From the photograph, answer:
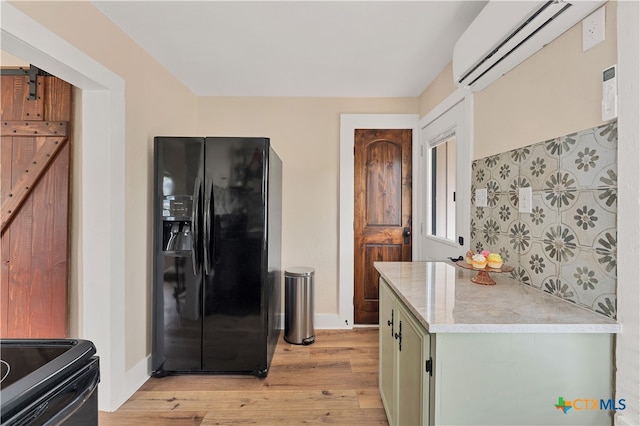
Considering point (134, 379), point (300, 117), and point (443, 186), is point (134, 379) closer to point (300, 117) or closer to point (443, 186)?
point (300, 117)

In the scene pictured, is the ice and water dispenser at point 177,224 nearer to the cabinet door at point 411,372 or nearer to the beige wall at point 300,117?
the beige wall at point 300,117

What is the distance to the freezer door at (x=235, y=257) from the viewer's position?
7.02ft

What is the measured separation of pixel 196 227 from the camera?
207 cm

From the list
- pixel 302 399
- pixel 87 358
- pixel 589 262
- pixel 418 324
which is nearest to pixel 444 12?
pixel 589 262

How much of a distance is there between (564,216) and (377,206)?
193 cm

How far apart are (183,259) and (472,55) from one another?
2.32m

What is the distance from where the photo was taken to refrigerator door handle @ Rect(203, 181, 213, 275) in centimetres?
209

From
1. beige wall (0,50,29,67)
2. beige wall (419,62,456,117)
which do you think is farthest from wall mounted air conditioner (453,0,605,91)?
beige wall (0,50,29,67)

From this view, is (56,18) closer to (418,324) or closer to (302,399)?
(418,324)

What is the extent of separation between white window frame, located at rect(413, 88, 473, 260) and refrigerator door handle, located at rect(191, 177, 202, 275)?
1.95 meters

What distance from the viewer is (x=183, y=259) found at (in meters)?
2.15

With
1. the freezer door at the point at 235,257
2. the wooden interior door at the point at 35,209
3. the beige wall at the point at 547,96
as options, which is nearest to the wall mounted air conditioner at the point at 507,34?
the beige wall at the point at 547,96

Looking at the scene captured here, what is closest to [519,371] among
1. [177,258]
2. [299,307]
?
[299,307]

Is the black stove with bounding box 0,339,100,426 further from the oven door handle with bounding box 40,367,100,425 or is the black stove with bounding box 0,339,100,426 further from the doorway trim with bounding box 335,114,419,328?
the doorway trim with bounding box 335,114,419,328
